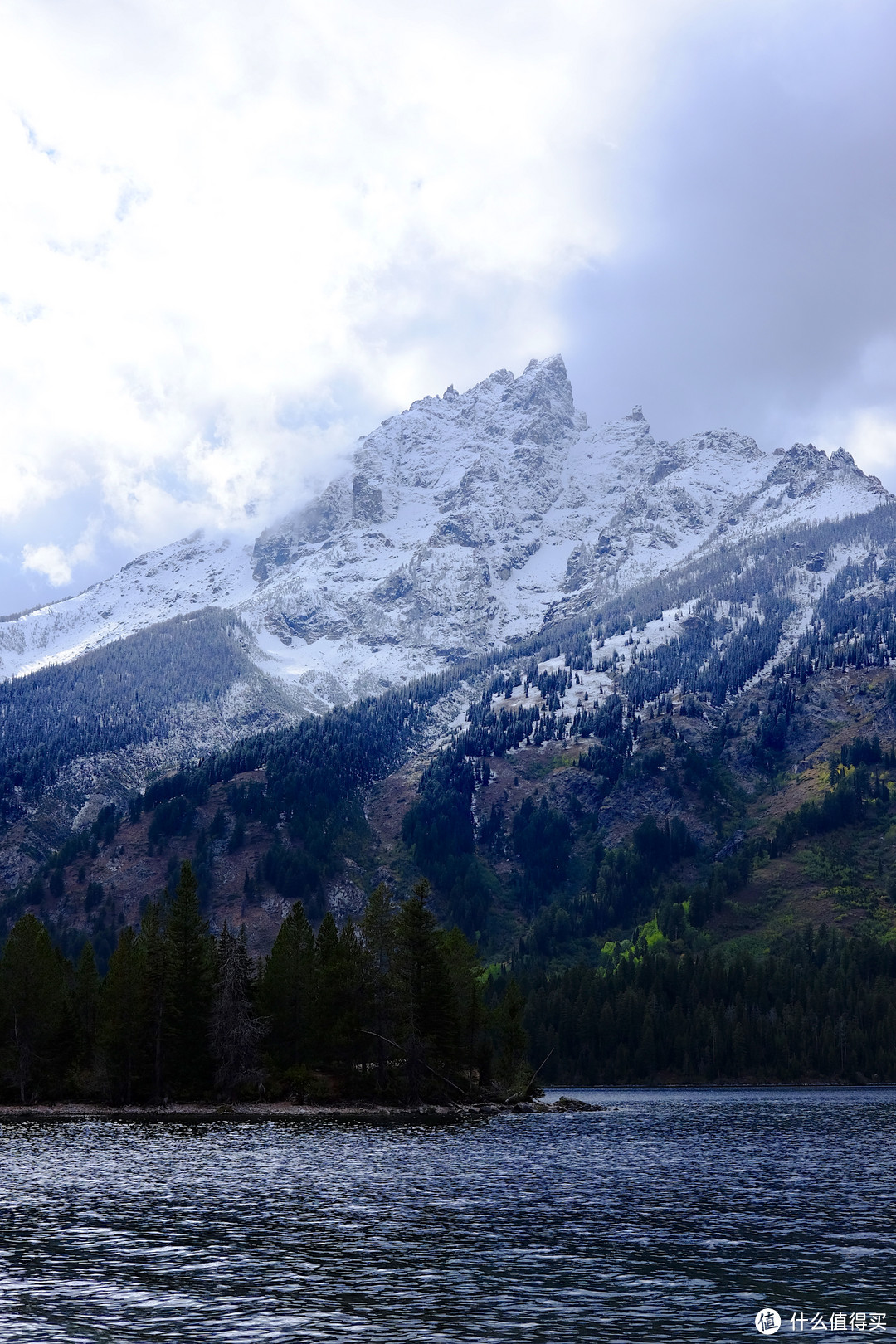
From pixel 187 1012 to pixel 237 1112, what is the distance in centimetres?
1274

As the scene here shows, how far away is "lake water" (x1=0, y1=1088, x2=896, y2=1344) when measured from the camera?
3656cm

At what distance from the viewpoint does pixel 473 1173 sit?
72.2 meters

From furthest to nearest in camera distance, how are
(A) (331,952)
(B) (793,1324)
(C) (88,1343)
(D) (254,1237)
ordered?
(A) (331,952), (D) (254,1237), (B) (793,1324), (C) (88,1343)

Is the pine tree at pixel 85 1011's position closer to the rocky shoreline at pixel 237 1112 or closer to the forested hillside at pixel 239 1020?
the forested hillside at pixel 239 1020

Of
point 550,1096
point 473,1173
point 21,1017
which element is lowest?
point 550,1096

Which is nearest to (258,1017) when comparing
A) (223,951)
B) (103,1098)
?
(223,951)

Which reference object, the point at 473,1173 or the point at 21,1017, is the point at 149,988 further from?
the point at 473,1173

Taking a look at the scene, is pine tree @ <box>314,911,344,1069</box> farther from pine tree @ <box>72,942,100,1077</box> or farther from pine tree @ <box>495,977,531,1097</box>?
pine tree @ <box>72,942,100,1077</box>

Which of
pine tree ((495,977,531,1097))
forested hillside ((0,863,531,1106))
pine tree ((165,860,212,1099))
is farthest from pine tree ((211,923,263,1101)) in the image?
pine tree ((495,977,531,1097))

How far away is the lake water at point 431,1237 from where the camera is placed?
120 ft

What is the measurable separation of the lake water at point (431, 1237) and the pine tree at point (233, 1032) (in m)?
21.1

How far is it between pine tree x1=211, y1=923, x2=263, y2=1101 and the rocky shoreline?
2545 millimetres

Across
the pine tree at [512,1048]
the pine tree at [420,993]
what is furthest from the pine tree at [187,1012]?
the pine tree at [512,1048]

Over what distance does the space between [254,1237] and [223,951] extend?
7692 centimetres
